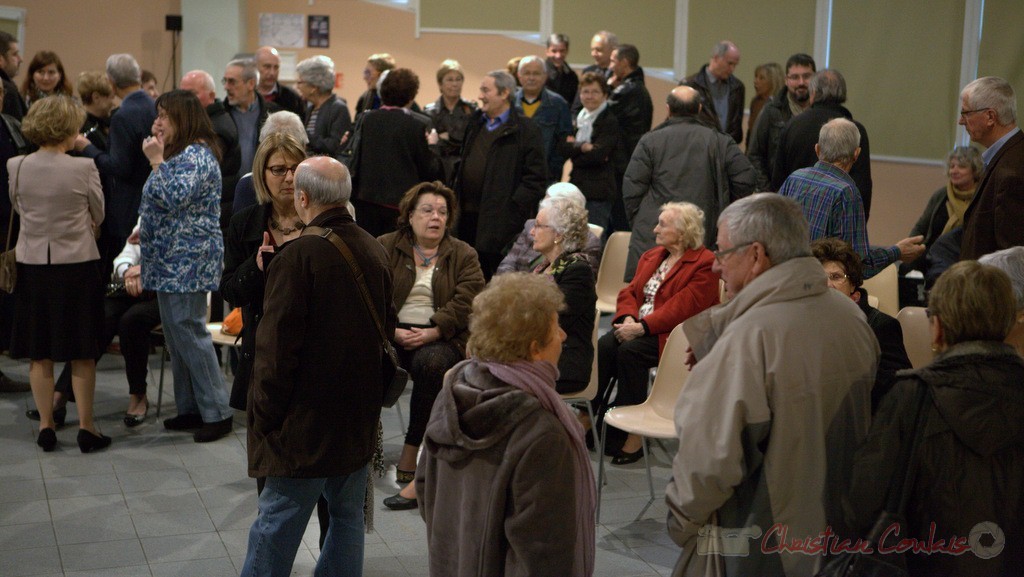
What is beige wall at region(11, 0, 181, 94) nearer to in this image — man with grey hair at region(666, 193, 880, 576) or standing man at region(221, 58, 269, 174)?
standing man at region(221, 58, 269, 174)

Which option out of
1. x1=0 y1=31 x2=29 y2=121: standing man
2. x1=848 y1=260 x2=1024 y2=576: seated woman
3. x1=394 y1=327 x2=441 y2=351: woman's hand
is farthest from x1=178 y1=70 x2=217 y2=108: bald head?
x1=848 y1=260 x2=1024 y2=576: seated woman

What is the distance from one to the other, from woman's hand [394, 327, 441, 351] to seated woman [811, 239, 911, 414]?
170cm

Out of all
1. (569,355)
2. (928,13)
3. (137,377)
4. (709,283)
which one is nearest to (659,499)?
(569,355)

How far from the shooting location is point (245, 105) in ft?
22.9

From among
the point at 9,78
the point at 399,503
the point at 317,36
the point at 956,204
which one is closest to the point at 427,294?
the point at 399,503

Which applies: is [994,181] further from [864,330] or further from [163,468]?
[163,468]

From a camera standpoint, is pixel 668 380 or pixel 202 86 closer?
pixel 668 380

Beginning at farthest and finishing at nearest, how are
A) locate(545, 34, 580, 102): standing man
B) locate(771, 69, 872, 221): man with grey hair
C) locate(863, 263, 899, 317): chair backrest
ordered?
locate(545, 34, 580, 102): standing man
locate(771, 69, 872, 221): man with grey hair
locate(863, 263, 899, 317): chair backrest

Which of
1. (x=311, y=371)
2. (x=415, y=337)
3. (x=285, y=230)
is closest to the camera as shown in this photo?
(x=311, y=371)

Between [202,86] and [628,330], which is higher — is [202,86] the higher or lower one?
the higher one

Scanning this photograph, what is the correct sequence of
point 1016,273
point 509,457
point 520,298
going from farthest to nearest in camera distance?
point 1016,273
point 520,298
point 509,457

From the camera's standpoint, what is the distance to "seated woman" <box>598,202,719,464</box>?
5004mm

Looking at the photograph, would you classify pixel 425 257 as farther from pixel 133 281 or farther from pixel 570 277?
pixel 133 281

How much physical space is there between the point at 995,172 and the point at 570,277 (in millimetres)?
1773
